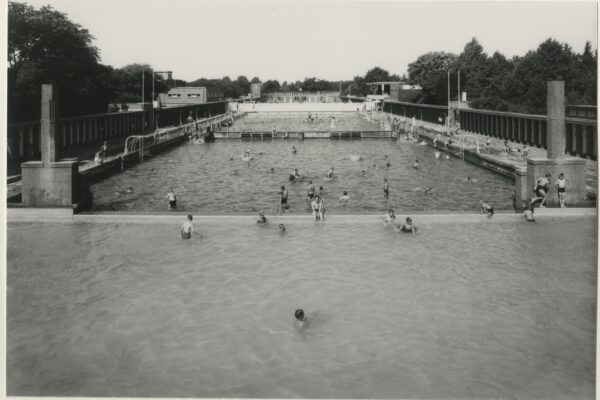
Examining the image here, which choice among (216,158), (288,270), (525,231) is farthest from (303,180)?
(288,270)

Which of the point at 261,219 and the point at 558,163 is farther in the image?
the point at 558,163

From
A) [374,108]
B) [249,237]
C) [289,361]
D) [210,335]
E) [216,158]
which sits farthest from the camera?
[374,108]

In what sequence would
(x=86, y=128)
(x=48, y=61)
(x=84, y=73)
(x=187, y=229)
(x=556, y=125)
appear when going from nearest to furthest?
(x=187, y=229)
(x=556, y=125)
(x=48, y=61)
(x=86, y=128)
(x=84, y=73)

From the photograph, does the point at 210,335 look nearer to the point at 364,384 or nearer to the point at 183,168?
the point at 364,384

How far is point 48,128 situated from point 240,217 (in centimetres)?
742

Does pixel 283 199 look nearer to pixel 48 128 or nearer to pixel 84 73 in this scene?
pixel 48 128

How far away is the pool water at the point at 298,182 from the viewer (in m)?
29.8

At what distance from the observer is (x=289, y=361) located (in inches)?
436

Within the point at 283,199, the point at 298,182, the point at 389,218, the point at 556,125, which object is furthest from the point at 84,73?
the point at 556,125

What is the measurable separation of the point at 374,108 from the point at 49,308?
131m

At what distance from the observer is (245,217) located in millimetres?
21375

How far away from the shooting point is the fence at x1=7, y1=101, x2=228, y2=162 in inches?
1503

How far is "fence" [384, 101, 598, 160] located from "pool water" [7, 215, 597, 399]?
2330 centimetres

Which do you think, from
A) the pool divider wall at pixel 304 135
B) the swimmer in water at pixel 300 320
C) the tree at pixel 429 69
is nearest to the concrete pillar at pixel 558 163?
the swimmer in water at pixel 300 320
